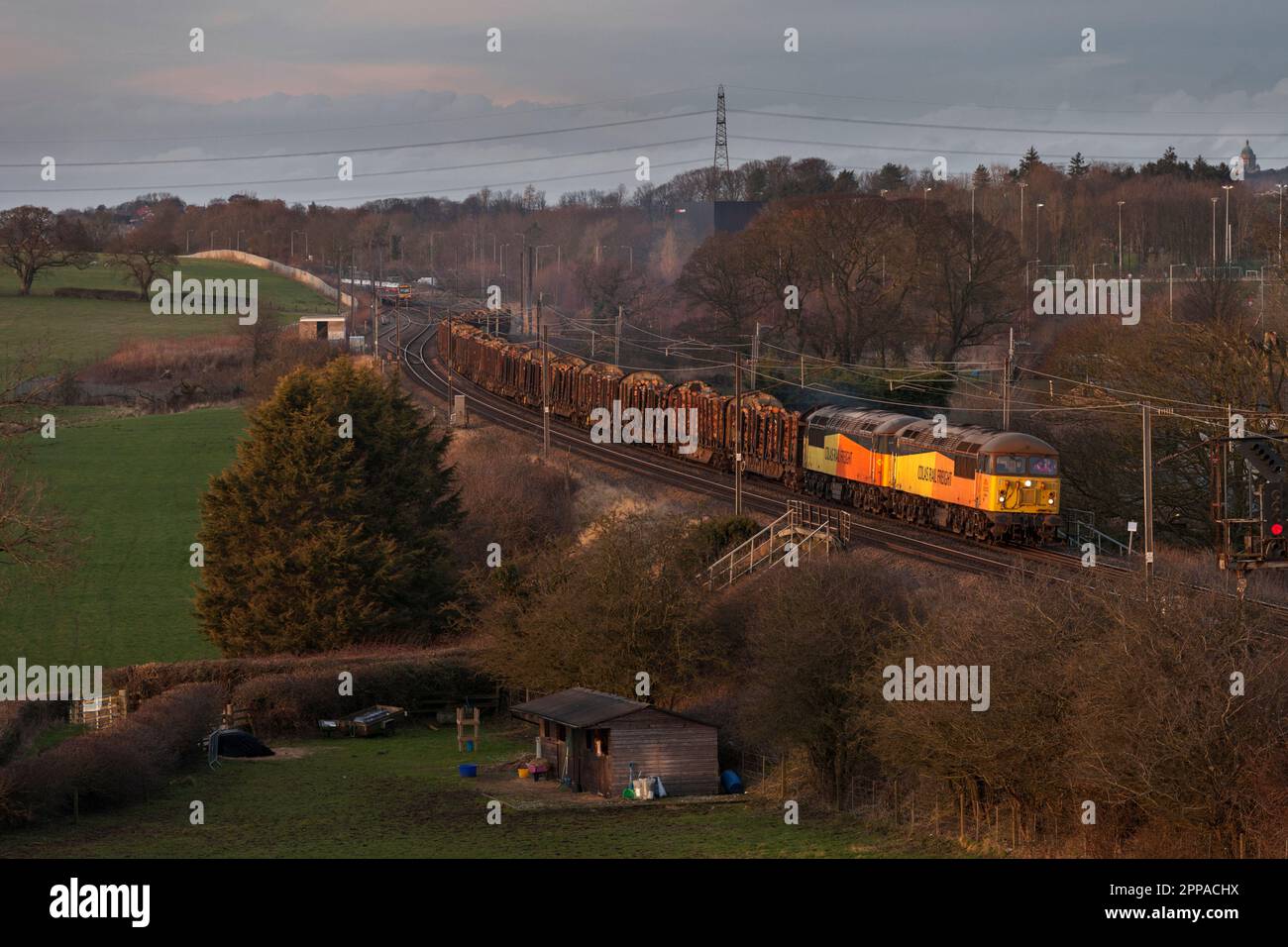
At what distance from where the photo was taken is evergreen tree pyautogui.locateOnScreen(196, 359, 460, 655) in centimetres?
5475

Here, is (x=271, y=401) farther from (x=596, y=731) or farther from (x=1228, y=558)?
(x=1228, y=558)

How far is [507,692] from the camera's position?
52.0 metres

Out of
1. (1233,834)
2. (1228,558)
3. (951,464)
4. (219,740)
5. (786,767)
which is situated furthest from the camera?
(951,464)

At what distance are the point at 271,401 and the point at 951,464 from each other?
25.3 meters

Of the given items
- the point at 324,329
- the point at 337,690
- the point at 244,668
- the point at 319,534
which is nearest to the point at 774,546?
the point at 337,690

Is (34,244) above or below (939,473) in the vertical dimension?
above

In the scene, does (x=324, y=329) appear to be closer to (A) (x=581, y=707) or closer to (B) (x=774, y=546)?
(B) (x=774, y=546)

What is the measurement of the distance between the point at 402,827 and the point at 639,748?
261 inches

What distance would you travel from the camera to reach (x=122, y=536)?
72750 millimetres

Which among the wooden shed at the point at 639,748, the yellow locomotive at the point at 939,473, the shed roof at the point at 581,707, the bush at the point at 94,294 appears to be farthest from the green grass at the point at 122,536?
the bush at the point at 94,294

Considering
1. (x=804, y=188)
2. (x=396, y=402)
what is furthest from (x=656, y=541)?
(x=804, y=188)

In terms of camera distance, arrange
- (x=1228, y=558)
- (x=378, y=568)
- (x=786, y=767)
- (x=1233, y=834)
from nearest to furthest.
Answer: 1. (x=1233, y=834)
2. (x=1228, y=558)
3. (x=786, y=767)
4. (x=378, y=568)

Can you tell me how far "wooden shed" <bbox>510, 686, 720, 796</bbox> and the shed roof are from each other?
0.02m

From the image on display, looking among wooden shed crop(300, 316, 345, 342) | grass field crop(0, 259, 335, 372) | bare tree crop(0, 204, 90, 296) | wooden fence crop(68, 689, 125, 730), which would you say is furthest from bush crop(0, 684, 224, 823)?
bare tree crop(0, 204, 90, 296)
